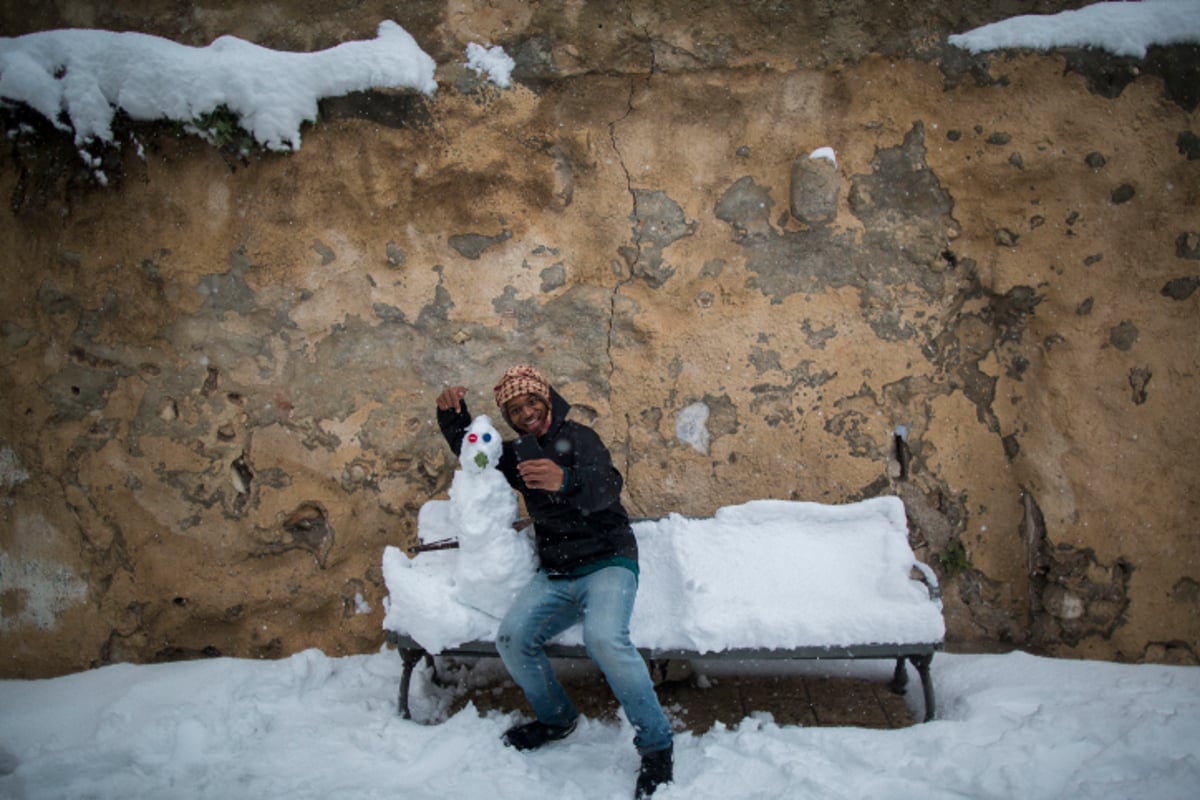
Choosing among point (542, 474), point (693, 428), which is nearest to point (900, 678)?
point (693, 428)

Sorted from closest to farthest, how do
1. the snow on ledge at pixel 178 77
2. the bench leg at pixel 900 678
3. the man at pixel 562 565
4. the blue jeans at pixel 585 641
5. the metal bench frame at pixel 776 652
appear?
the blue jeans at pixel 585 641, the man at pixel 562 565, the metal bench frame at pixel 776 652, the bench leg at pixel 900 678, the snow on ledge at pixel 178 77

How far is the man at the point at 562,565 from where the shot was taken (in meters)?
A: 2.74

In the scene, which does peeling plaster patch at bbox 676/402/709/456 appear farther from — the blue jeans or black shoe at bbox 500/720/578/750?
black shoe at bbox 500/720/578/750

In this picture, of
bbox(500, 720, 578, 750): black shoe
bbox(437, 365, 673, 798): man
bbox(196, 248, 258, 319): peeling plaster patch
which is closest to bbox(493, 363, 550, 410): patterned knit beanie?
bbox(437, 365, 673, 798): man

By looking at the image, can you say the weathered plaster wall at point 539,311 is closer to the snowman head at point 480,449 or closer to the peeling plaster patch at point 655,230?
the peeling plaster patch at point 655,230

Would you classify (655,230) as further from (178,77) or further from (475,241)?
(178,77)

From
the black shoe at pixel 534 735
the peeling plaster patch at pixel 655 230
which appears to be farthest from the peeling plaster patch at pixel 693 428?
the black shoe at pixel 534 735

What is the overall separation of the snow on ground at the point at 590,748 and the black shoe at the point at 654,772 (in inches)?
1.7

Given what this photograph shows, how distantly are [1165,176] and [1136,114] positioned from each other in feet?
0.94

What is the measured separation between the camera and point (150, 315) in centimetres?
362

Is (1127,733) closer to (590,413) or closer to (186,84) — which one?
(590,413)

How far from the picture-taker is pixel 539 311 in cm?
369

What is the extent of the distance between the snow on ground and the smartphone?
38.7 inches

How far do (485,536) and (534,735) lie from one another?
72 centimetres
